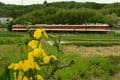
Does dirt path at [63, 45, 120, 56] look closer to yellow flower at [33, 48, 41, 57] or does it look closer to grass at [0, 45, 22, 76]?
grass at [0, 45, 22, 76]

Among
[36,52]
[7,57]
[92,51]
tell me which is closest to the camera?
[36,52]

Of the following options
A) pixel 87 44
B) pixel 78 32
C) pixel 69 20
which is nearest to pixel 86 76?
pixel 87 44

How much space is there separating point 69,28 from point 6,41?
10.9 m

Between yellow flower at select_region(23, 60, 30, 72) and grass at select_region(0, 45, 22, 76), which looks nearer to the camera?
yellow flower at select_region(23, 60, 30, 72)

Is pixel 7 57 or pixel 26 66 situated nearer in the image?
pixel 26 66

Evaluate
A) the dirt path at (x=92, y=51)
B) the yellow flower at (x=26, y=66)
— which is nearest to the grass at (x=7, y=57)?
the yellow flower at (x=26, y=66)

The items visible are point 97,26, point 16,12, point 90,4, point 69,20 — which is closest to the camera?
point 97,26

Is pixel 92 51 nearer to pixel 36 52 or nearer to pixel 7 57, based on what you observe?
pixel 7 57

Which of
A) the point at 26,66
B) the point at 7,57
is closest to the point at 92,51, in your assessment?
the point at 7,57

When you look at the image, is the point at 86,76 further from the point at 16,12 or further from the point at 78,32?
the point at 16,12

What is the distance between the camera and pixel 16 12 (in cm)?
5581

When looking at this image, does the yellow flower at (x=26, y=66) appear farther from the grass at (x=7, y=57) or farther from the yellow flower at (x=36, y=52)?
the grass at (x=7, y=57)

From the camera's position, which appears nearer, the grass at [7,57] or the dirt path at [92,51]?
the grass at [7,57]

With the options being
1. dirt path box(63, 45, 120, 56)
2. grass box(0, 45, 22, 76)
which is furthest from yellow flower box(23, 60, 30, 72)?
dirt path box(63, 45, 120, 56)
